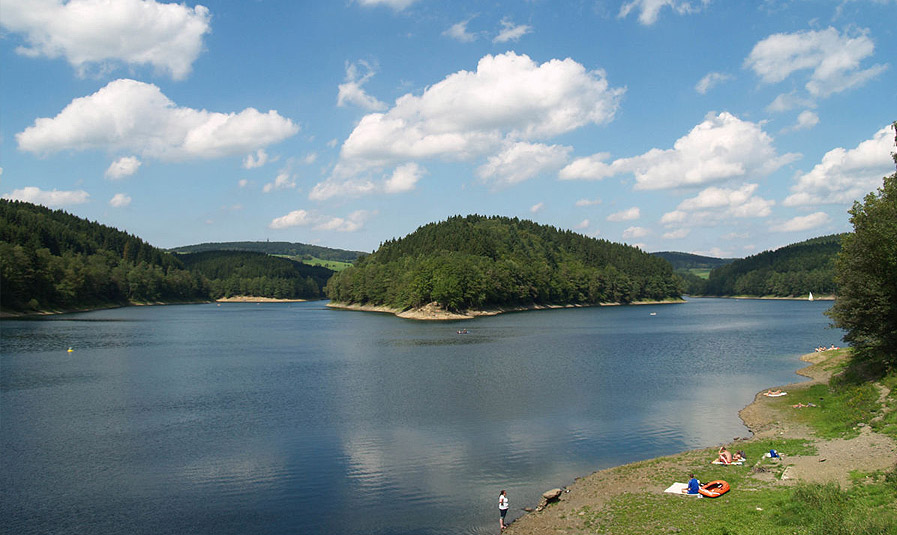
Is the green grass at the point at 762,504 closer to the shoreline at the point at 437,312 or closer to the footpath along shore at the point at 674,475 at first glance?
the footpath along shore at the point at 674,475

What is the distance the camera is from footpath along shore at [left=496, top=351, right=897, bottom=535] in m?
19.2

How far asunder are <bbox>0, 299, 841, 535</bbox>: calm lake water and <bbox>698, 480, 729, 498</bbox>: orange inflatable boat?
17.7 ft

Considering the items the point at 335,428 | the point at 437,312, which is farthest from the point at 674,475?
the point at 437,312

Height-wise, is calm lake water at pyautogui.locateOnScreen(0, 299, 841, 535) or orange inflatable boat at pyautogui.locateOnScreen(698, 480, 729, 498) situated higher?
orange inflatable boat at pyautogui.locateOnScreen(698, 480, 729, 498)

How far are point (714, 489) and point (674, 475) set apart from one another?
8.87 ft

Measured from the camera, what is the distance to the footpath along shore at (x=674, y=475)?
19.2m

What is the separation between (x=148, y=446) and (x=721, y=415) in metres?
32.2

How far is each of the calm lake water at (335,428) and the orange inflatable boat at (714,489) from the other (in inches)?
213

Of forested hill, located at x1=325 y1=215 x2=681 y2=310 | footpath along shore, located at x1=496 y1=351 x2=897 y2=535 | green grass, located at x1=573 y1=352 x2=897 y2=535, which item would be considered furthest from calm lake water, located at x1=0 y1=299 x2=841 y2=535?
forested hill, located at x1=325 y1=215 x2=681 y2=310

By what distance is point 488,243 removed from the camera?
182 meters

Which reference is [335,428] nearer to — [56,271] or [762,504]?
[762,504]

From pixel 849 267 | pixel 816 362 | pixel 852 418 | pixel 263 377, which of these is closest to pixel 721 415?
pixel 852 418

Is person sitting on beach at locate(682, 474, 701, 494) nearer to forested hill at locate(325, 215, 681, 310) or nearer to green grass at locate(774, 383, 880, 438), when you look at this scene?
green grass at locate(774, 383, 880, 438)

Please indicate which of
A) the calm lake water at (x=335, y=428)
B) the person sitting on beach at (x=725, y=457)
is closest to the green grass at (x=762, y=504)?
the person sitting on beach at (x=725, y=457)
